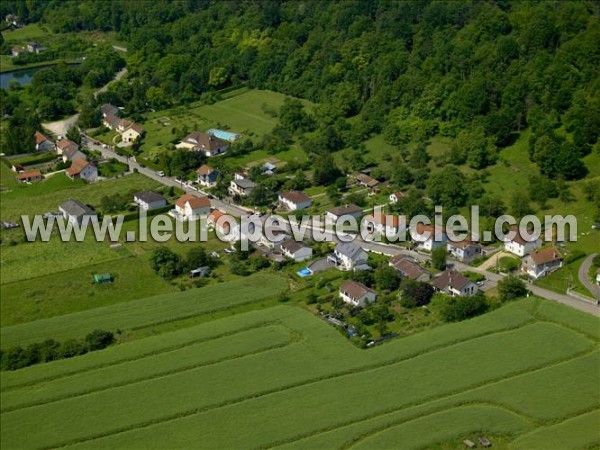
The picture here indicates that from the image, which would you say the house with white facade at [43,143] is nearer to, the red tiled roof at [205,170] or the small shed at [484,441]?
the red tiled roof at [205,170]

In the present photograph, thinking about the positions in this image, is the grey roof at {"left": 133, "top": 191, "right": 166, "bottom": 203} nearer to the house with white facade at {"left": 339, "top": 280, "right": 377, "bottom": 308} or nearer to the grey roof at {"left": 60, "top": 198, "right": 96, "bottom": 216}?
the grey roof at {"left": 60, "top": 198, "right": 96, "bottom": 216}

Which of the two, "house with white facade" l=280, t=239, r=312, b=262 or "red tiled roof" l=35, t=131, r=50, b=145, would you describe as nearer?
"house with white facade" l=280, t=239, r=312, b=262

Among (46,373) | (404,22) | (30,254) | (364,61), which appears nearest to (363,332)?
(46,373)

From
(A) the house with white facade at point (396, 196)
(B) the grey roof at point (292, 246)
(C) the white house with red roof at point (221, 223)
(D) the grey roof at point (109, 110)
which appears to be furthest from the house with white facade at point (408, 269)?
(D) the grey roof at point (109, 110)

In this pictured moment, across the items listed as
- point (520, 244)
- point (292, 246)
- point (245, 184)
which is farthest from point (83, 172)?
point (520, 244)

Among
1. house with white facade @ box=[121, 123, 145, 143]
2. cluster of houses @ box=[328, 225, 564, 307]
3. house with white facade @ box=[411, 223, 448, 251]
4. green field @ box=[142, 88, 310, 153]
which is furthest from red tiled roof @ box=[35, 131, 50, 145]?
house with white facade @ box=[411, 223, 448, 251]

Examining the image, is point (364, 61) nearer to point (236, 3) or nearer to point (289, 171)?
point (289, 171)
